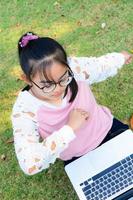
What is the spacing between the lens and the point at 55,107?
2.43 meters

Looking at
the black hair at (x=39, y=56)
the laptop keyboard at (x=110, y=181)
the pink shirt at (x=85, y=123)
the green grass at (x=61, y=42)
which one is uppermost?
the black hair at (x=39, y=56)

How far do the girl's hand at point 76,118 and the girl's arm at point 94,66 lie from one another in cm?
29

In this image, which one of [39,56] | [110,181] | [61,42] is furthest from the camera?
[61,42]

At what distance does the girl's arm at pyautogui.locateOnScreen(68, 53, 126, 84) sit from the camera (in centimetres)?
251

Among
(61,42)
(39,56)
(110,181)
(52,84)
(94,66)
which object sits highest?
(39,56)

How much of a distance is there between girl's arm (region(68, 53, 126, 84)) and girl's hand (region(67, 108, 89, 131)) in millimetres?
291

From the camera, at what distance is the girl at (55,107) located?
2.19m

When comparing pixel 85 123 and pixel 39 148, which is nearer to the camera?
pixel 39 148

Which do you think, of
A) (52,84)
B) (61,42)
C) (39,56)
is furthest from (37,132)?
(61,42)

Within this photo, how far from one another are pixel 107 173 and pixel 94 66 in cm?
57

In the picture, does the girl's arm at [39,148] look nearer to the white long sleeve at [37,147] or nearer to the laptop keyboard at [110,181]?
the white long sleeve at [37,147]

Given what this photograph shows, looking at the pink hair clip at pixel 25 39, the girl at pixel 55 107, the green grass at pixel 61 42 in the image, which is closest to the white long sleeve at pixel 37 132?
the girl at pixel 55 107

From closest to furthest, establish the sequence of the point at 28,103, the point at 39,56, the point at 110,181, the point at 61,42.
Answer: the point at 39,56 → the point at 28,103 → the point at 110,181 → the point at 61,42

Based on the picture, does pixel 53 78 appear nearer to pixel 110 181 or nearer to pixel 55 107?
pixel 55 107
